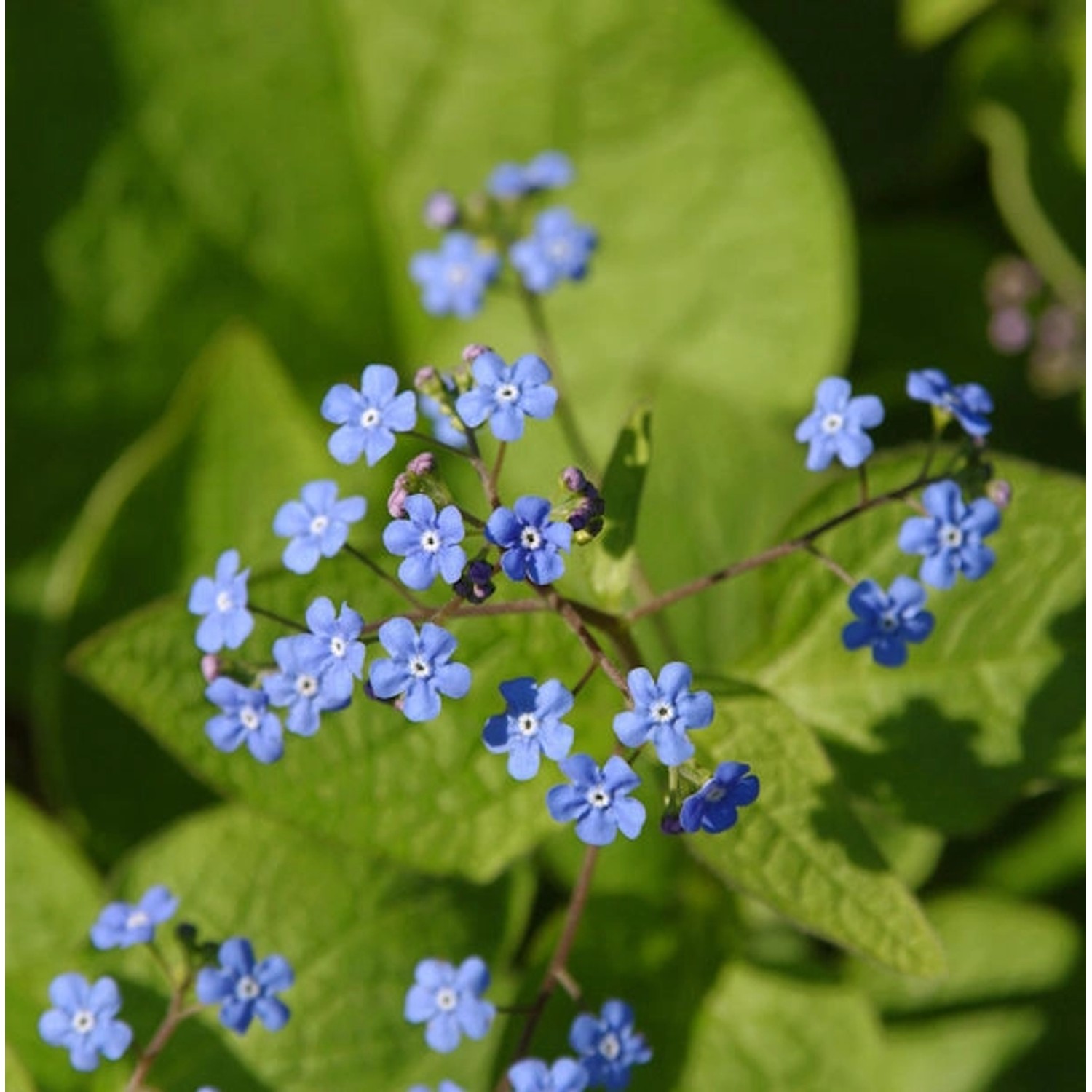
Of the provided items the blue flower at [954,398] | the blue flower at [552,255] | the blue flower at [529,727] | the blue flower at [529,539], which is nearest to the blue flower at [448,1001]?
the blue flower at [529,727]

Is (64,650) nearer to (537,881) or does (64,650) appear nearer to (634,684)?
(537,881)

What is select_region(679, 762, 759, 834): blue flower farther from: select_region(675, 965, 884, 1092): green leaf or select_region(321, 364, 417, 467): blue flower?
select_region(675, 965, 884, 1092): green leaf

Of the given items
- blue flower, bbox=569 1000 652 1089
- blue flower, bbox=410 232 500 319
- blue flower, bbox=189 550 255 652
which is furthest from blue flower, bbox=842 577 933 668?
blue flower, bbox=410 232 500 319

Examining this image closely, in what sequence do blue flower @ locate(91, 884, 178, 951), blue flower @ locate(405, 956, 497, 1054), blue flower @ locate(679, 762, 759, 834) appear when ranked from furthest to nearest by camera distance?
1. blue flower @ locate(91, 884, 178, 951)
2. blue flower @ locate(405, 956, 497, 1054)
3. blue flower @ locate(679, 762, 759, 834)

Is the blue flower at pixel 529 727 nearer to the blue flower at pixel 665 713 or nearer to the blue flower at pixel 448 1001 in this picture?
the blue flower at pixel 665 713

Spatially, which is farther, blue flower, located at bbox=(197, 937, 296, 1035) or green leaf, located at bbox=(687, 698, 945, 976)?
blue flower, located at bbox=(197, 937, 296, 1035)
